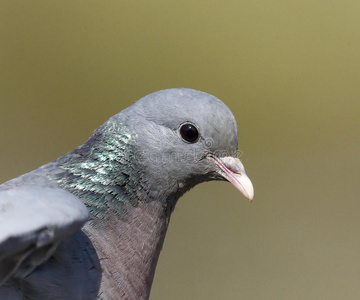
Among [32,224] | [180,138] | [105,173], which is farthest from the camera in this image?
[180,138]

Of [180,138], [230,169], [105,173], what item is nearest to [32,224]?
[105,173]

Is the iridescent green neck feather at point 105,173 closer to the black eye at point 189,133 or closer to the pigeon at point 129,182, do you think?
the pigeon at point 129,182

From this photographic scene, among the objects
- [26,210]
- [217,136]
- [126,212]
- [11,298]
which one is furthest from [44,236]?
[217,136]

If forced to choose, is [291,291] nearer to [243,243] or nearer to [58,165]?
[243,243]

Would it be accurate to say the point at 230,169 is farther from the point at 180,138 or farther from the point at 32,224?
the point at 32,224

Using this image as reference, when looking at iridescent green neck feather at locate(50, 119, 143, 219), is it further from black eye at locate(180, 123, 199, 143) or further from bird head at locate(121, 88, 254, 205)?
black eye at locate(180, 123, 199, 143)

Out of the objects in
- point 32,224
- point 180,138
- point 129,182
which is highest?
point 180,138
